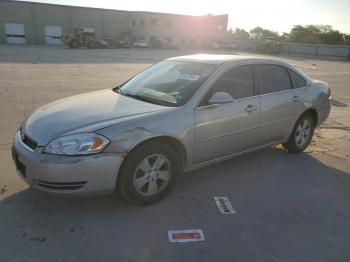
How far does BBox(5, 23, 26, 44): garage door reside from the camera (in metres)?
52.2

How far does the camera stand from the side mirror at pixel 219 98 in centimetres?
384

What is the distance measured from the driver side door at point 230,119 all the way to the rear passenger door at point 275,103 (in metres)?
0.18

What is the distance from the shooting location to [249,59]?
4621 mm

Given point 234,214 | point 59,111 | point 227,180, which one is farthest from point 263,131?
point 59,111

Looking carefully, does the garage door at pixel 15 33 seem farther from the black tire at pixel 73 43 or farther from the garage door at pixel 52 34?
the black tire at pixel 73 43

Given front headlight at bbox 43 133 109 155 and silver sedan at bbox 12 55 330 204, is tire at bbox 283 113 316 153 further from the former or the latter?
front headlight at bbox 43 133 109 155

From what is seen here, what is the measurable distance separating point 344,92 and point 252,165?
9.98m

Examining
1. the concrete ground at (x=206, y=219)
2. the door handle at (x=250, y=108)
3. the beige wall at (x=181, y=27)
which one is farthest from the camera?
the beige wall at (x=181, y=27)

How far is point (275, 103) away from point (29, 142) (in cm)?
332

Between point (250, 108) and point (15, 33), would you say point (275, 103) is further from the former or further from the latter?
point (15, 33)

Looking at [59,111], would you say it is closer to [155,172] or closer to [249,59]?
[155,172]

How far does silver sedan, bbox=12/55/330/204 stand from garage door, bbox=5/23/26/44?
56.2m

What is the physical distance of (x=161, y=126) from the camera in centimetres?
347

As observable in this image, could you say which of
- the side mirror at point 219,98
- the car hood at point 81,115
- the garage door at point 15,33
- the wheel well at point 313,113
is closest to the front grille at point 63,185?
the car hood at point 81,115
